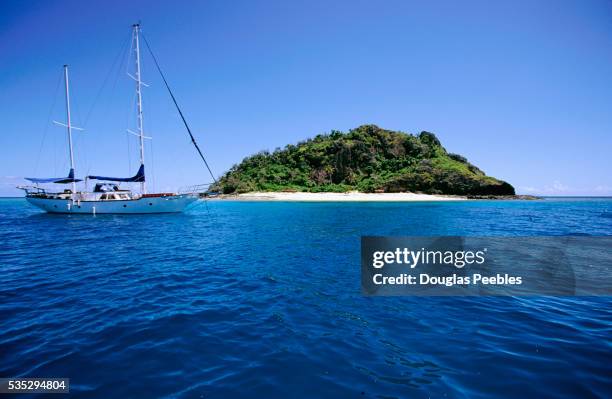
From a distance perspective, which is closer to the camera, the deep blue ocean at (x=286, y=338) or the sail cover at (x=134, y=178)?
the deep blue ocean at (x=286, y=338)

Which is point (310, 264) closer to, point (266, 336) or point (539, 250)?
point (266, 336)

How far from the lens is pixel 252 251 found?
16750 millimetres

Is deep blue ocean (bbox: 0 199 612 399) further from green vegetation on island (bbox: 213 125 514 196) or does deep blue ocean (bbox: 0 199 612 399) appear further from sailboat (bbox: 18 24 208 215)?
green vegetation on island (bbox: 213 125 514 196)

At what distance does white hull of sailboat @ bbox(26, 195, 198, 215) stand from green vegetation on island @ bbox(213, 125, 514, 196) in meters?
66.9

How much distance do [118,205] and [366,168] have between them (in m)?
94.8

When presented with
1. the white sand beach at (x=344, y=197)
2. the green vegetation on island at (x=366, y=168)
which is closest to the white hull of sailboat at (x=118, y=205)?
the white sand beach at (x=344, y=197)

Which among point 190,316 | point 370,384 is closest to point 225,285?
point 190,316

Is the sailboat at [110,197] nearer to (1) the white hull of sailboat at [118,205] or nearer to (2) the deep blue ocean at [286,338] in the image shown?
(1) the white hull of sailboat at [118,205]

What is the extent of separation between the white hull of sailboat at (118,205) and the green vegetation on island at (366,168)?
66903 millimetres

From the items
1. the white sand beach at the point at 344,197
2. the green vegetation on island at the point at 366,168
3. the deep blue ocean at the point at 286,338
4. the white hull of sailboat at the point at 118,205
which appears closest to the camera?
the deep blue ocean at the point at 286,338

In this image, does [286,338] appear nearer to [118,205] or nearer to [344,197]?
[118,205]

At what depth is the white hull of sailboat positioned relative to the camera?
41875mm

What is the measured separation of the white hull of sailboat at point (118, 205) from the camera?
137ft

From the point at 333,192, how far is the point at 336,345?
100551 mm
